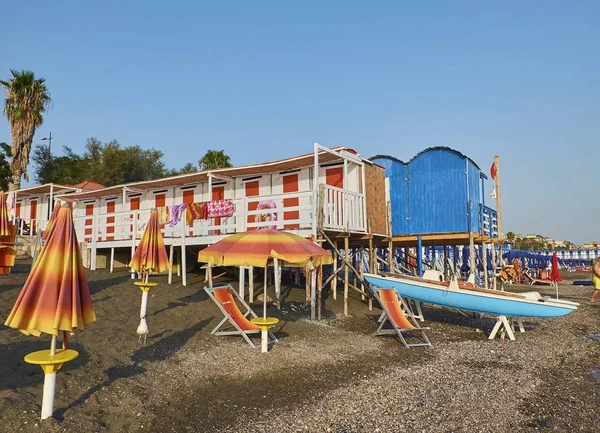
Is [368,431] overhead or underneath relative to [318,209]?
underneath

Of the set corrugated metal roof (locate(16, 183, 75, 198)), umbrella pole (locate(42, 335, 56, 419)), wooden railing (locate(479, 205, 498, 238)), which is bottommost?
umbrella pole (locate(42, 335, 56, 419))

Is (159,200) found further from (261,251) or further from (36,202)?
(261,251)

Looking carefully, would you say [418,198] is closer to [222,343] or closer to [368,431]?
[222,343]

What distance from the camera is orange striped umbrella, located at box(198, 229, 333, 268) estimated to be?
6641 mm

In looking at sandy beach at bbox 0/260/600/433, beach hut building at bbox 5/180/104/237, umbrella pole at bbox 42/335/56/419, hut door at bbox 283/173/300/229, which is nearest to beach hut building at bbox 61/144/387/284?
hut door at bbox 283/173/300/229

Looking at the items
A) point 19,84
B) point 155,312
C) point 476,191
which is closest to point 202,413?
point 155,312

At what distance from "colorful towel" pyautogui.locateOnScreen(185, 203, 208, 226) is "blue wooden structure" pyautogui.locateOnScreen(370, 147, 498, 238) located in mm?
7704

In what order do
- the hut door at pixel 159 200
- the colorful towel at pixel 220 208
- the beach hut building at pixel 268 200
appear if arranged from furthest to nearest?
the hut door at pixel 159 200
the colorful towel at pixel 220 208
the beach hut building at pixel 268 200

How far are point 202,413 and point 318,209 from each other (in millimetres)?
7171

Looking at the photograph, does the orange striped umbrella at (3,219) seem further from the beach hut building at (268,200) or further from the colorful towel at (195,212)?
the colorful towel at (195,212)

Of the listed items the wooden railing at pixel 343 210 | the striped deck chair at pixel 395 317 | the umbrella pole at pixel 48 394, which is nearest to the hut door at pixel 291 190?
the wooden railing at pixel 343 210

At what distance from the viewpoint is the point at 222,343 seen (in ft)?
26.3

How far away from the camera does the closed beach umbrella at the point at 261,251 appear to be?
664cm

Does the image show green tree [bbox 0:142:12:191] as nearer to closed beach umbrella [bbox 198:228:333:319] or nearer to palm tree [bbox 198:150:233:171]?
palm tree [bbox 198:150:233:171]
